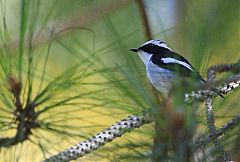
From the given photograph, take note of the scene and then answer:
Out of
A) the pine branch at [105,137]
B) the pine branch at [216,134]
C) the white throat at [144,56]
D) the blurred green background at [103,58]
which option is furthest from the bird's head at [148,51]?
the pine branch at [216,134]

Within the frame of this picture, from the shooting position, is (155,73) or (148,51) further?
(148,51)

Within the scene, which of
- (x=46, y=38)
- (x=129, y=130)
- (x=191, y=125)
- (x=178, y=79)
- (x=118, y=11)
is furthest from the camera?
(x=118, y=11)

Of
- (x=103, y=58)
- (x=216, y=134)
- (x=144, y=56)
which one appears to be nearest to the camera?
(x=216, y=134)

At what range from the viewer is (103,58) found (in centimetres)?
178

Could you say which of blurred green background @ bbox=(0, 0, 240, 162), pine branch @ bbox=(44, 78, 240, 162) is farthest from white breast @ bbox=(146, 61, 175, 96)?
pine branch @ bbox=(44, 78, 240, 162)

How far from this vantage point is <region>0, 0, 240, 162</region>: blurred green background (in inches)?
45.1

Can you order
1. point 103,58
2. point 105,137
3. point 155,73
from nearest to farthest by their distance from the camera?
point 105,137
point 103,58
point 155,73

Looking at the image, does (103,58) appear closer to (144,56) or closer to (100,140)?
(100,140)

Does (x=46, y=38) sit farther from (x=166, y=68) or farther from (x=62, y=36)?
(x=166, y=68)

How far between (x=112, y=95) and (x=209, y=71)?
0.78ft

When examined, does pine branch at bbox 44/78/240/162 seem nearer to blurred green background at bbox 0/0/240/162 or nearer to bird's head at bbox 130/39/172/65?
blurred green background at bbox 0/0/240/162

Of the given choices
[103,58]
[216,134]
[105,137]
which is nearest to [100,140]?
[105,137]

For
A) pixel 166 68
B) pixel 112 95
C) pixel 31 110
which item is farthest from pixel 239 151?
pixel 166 68

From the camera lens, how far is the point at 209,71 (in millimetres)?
1280
